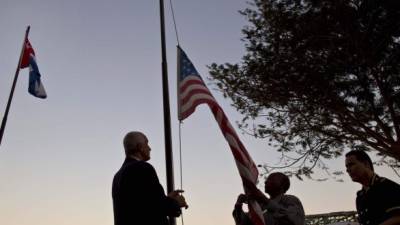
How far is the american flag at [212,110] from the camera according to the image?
4.15 meters

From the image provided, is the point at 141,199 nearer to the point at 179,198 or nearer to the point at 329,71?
the point at 179,198

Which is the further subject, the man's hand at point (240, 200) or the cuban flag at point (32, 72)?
the cuban flag at point (32, 72)

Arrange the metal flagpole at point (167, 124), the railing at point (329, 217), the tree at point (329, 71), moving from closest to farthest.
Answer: the metal flagpole at point (167, 124)
the tree at point (329, 71)
the railing at point (329, 217)

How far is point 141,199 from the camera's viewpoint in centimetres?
328

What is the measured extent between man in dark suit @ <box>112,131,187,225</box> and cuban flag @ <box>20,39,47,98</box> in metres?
8.94

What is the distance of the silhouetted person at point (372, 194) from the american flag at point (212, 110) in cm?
88

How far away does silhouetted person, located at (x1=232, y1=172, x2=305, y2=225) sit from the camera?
3.66 metres

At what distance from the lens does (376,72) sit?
11023mm

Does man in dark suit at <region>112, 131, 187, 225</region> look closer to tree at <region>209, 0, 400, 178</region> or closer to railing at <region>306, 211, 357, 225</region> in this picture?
tree at <region>209, 0, 400, 178</region>

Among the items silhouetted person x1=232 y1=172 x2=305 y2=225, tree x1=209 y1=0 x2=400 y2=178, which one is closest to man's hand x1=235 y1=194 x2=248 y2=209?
silhouetted person x1=232 y1=172 x2=305 y2=225

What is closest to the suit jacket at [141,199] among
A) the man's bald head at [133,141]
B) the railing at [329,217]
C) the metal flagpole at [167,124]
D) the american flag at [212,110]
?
the man's bald head at [133,141]

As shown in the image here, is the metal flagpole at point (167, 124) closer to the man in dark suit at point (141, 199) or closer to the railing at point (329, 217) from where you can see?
the man in dark suit at point (141, 199)

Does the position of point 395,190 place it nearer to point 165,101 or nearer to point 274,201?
point 274,201

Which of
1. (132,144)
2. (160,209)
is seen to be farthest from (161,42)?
(160,209)
